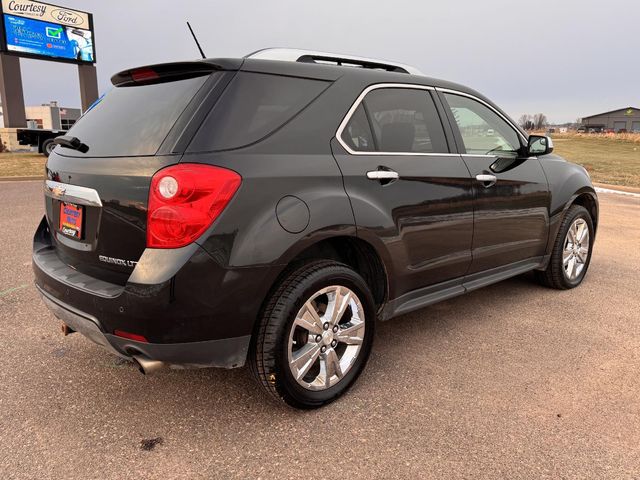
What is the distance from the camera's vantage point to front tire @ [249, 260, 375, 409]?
8.19ft

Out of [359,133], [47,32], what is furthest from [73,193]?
[47,32]

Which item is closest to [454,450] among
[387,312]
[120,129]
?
[387,312]

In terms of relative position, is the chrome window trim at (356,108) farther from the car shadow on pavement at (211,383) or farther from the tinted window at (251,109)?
the car shadow on pavement at (211,383)

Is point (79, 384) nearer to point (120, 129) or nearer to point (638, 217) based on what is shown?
point (120, 129)

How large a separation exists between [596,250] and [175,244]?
575 centimetres

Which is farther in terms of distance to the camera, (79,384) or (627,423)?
(79,384)

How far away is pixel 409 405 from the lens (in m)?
2.79

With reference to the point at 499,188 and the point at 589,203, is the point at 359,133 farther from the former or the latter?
the point at 589,203

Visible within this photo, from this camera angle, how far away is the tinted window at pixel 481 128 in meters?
3.64

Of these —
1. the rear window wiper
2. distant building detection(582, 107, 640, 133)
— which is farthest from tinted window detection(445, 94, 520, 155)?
distant building detection(582, 107, 640, 133)

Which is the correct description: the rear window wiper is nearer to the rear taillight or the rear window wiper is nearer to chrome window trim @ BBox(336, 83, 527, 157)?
the rear taillight

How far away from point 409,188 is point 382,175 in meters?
0.24

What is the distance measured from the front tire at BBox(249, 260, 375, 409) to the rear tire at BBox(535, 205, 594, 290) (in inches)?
96.0

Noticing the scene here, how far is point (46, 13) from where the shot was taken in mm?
27891
